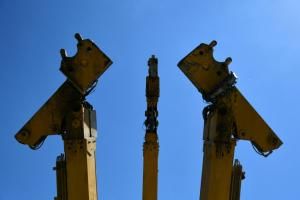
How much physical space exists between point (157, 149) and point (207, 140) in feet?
3.02

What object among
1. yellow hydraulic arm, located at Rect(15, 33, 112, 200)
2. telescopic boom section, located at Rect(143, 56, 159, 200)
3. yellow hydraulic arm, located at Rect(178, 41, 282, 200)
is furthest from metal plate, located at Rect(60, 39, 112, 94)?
yellow hydraulic arm, located at Rect(178, 41, 282, 200)

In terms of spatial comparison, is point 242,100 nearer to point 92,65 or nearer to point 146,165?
point 146,165

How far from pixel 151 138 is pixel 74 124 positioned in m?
1.00

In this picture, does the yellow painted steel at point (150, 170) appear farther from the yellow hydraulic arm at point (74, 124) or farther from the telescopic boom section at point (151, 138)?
the yellow hydraulic arm at point (74, 124)

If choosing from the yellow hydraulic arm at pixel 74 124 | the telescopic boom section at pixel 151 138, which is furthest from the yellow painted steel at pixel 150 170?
the yellow hydraulic arm at pixel 74 124

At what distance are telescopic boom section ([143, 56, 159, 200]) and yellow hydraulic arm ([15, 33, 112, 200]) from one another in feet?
2.19

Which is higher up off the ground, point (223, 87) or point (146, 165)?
point (223, 87)

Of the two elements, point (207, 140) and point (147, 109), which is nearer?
point (147, 109)

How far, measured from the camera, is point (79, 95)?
6.67 metres

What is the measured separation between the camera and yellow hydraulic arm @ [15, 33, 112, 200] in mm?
6367

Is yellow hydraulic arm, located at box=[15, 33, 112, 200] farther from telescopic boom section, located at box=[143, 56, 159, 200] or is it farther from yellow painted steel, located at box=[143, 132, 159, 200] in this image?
yellow painted steel, located at box=[143, 132, 159, 200]

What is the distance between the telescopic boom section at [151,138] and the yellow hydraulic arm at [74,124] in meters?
0.67

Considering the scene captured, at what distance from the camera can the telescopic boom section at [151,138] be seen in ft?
20.0

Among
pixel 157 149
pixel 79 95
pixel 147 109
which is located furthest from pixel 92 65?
pixel 157 149
